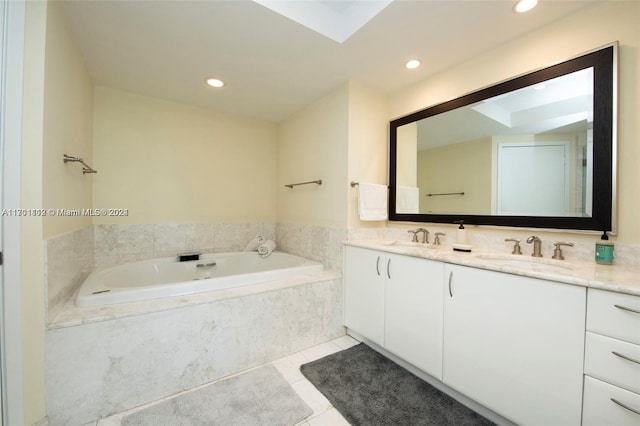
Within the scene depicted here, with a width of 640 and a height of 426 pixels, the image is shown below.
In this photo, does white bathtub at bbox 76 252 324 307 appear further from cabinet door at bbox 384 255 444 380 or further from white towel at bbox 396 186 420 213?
white towel at bbox 396 186 420 213

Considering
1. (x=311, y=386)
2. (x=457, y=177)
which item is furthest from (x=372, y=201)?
(x=311, y=386)

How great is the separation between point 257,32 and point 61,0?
3.29 ft

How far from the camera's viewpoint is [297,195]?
2785 millimetres

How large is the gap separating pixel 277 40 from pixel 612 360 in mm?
2258

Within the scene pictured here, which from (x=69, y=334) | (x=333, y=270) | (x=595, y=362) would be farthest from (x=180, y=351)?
(x=595, y=362)

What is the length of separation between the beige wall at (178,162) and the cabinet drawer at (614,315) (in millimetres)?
2810

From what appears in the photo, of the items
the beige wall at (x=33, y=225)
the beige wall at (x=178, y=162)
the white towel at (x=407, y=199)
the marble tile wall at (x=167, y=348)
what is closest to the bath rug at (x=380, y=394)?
the marble tile wall at (x=167, y=348)

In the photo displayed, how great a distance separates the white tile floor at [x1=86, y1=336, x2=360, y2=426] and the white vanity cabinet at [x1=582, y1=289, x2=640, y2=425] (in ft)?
3.40

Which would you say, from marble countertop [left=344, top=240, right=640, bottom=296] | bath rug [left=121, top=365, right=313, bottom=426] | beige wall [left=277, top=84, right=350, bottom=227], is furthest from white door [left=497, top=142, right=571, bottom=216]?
bath rug [left=121, top=365, right=313, bottom=426]

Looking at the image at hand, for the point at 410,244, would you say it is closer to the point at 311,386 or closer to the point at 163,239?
the point at 311,386

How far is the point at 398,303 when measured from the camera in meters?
1.67

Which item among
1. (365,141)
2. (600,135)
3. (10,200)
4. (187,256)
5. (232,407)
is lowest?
(232,407)

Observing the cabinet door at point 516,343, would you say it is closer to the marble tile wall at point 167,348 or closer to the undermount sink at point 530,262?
the undermount sink at point 530,262

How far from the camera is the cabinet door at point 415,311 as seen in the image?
1.45 meters
